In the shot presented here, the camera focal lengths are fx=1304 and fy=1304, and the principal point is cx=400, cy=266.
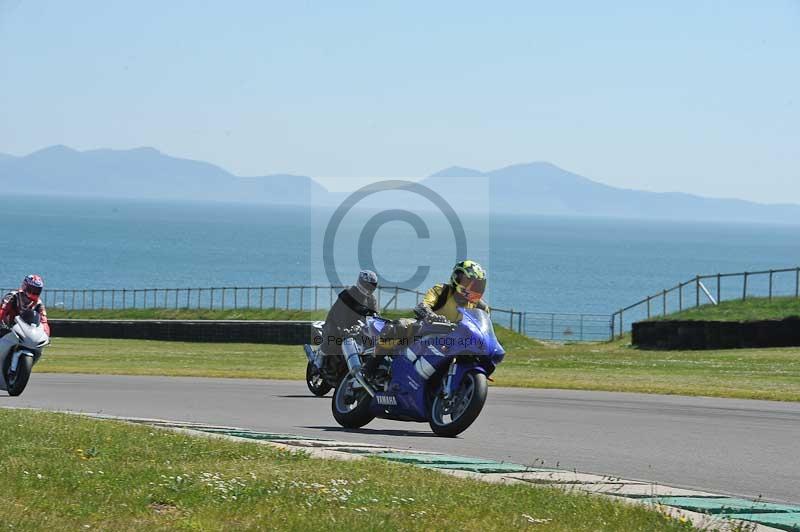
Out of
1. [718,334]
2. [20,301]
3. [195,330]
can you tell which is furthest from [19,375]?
[195,330]

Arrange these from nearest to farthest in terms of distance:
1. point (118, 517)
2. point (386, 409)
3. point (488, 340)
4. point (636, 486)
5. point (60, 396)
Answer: point (118, 517), point (636, 486), point (488, 340), point (386, 409), point (60, 396)

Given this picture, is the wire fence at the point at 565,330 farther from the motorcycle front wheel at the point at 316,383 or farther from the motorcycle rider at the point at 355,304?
the motorcycle rider at the point at 355,304

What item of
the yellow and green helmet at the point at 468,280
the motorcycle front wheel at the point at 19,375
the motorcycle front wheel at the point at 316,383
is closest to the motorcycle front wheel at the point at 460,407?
the yellow and green helmet at the point at 468,280

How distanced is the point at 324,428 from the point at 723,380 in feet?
38.1

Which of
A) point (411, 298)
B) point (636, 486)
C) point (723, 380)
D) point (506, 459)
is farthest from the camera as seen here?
point (411, 298)

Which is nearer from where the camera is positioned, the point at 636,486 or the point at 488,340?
the point at 636,486

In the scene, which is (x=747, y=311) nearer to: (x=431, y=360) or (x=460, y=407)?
(x=460, y=407)

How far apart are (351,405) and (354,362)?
59cm

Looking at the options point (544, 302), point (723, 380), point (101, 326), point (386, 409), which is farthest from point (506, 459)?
point (544, 302)

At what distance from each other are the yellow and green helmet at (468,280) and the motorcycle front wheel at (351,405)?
180 centimetres

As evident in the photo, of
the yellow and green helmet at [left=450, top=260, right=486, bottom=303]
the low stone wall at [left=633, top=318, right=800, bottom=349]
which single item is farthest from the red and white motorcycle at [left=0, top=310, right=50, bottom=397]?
the low stone wall at [left=633, top=318, right=800, bottom=349]

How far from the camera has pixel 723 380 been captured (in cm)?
2447

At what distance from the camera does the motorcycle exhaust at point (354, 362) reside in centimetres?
1472

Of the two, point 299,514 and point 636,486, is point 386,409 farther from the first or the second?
point 299,514
